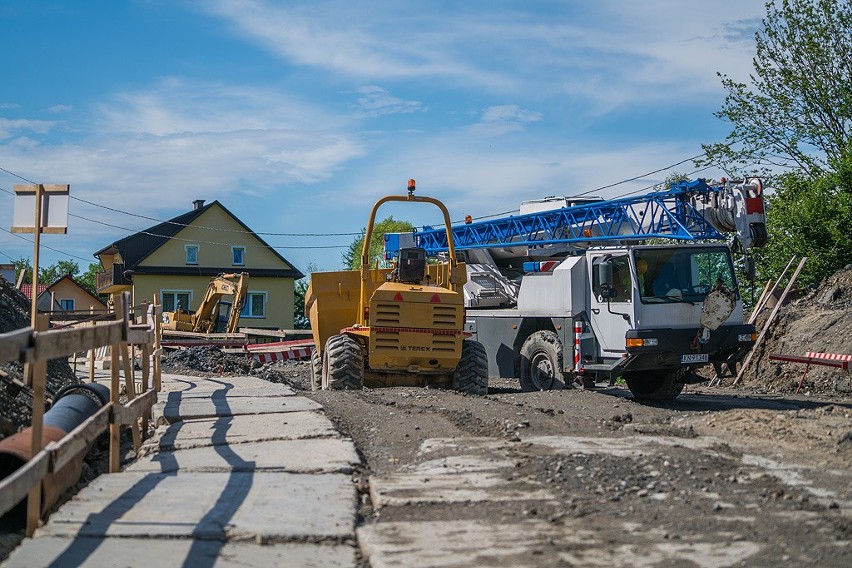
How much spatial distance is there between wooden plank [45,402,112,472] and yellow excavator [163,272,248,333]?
28.6m

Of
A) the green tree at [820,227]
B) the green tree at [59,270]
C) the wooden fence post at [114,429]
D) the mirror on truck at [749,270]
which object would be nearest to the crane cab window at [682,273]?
the mirror on truck at [749,270]

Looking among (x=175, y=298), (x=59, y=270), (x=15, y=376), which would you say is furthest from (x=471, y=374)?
(x=59, y=270)

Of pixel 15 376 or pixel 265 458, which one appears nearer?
pixel 265 458

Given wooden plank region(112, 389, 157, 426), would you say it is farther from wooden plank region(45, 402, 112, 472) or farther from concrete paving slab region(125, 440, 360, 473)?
concrete paving slab region(125, 440, 360, 473)

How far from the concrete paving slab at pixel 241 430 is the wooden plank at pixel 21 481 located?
9.97 feet

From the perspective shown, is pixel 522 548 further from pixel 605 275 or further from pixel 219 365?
pixel 219 365

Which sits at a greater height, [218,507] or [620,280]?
[620,280]

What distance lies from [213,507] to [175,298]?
54182 millimetres

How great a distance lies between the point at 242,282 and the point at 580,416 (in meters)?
25.9

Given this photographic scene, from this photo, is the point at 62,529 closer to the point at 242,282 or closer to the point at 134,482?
the point at 134,482

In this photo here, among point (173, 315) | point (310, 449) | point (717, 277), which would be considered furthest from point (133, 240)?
point (310, 449)

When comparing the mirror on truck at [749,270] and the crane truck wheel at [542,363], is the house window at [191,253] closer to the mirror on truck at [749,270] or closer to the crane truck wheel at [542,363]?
the crane truck wheel at [542,363]

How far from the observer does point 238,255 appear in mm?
60969

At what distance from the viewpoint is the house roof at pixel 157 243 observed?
58.1 metres
